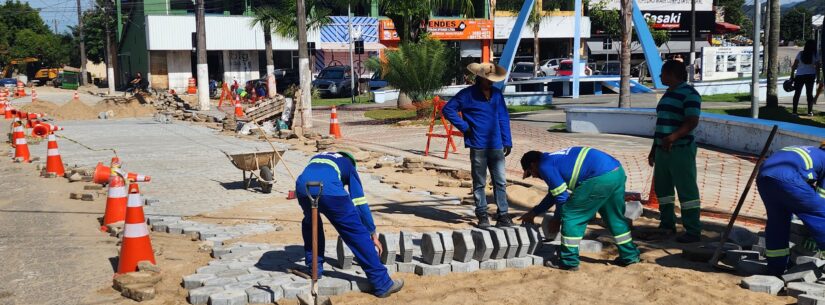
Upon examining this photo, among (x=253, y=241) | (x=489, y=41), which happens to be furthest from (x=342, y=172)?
(x=489, y=41)

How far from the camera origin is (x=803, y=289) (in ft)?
20.1

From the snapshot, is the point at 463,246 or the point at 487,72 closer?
the point at 463,246

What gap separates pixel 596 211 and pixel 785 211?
57.5 inches

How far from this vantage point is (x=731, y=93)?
31.5 m

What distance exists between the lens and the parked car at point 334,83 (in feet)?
125

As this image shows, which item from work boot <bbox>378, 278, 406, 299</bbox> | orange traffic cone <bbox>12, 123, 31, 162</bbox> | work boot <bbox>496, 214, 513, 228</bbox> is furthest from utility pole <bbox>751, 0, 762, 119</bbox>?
orange traffic cone <bbox>12, 123, 31, 162</bbox>

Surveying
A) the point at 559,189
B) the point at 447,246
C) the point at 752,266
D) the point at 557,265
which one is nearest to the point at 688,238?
the point at 752,266

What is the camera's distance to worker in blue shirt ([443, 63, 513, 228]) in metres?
8.85

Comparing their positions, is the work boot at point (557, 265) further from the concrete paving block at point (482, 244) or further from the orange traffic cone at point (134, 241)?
the orange traffic cone at point (134, 241)

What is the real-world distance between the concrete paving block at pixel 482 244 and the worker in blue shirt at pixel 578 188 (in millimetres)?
625

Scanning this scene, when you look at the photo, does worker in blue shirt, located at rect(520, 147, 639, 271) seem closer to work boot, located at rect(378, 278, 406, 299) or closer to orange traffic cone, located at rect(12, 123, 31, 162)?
work boot, located at rect(378, 278, 406, 299)

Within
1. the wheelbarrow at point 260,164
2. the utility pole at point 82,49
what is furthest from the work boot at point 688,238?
the utility pole at point 82,49

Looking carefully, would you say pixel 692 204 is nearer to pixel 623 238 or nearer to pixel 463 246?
pixel 623 238

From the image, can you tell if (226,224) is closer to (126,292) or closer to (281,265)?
(281,265)
